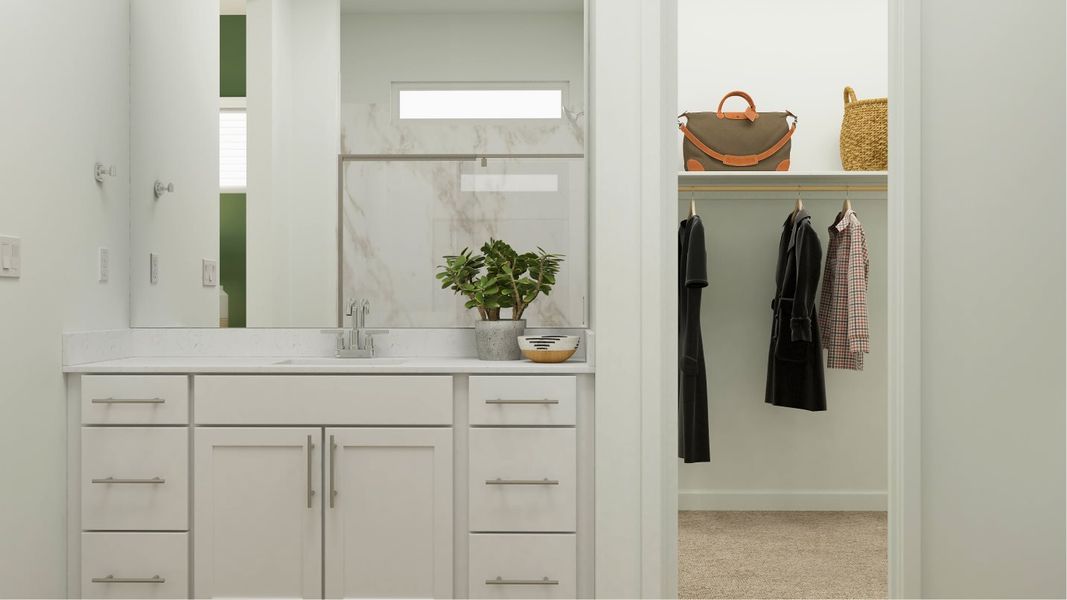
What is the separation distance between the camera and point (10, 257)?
5.94 ft

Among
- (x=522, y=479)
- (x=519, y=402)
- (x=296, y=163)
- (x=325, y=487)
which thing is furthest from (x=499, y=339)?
(x=296, y=163)

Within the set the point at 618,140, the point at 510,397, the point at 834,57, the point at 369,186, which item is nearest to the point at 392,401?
the point at 510,397

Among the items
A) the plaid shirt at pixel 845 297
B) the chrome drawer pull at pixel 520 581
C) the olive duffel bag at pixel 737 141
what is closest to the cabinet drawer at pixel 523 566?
Result: the chrome drawer pull at pixel 520 581

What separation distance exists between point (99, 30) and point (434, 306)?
1.38m

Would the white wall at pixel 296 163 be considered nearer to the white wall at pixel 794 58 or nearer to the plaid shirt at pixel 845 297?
the white wall at pixel 794 58

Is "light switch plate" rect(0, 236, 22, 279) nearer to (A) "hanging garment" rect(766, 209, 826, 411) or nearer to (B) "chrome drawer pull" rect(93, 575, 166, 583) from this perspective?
(B) "chrome drawer pull" rect(93, 575, 166, 583)

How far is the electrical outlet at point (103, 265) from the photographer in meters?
2.24

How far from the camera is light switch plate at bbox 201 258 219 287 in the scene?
2.46 metres

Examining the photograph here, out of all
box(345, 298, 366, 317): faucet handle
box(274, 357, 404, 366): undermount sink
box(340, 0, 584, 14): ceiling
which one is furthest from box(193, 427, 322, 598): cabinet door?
box(340, 0, 584, 14): ceiling

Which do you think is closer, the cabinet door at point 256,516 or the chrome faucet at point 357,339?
the cabinet door at point 256,516

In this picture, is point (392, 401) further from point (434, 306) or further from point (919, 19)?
point (919, 19)

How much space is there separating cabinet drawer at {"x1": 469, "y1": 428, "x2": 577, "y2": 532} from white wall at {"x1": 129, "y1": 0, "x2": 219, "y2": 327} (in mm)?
1138

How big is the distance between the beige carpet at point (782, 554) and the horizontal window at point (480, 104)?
1783mm

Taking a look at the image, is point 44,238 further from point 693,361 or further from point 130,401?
point 693,361
